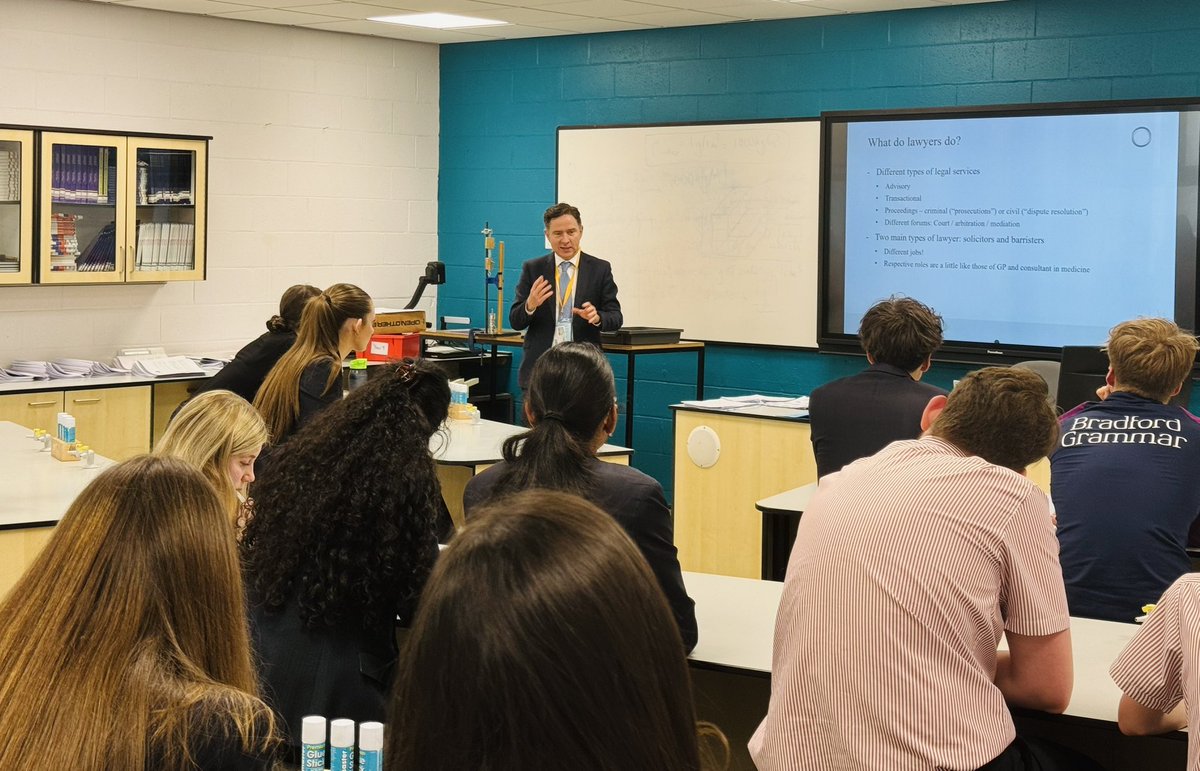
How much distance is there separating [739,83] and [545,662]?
6.45m

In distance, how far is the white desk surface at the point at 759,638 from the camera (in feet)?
7.50

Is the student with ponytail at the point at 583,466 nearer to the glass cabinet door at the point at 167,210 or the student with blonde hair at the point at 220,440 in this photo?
the student with blonde hair at the point at 220,440

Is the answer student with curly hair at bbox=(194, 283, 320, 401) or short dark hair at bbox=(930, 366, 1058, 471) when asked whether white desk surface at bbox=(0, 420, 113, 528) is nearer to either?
student with curly hair at bbox=(194, 283, 320, 401)

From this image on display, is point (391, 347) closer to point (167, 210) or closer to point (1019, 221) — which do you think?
point (167, 210)

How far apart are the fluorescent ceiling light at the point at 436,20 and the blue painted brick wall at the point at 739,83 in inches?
21.6

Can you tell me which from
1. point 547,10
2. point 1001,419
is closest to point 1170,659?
point 1001,419

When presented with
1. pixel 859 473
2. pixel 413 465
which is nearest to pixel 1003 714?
pixel 859 473

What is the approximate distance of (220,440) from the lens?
117 inches

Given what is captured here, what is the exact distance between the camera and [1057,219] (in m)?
5.93

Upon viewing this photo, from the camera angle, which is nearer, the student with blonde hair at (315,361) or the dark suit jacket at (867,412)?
the dark suit jacket at (867,412)

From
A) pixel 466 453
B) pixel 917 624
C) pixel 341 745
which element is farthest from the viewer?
pixel 466 453

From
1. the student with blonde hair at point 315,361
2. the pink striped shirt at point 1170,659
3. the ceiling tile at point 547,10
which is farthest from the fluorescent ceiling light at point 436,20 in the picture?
the pink striped shirt at point 1170,659

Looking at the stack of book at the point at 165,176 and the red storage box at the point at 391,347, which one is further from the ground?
the stack of book at the point at 165,176

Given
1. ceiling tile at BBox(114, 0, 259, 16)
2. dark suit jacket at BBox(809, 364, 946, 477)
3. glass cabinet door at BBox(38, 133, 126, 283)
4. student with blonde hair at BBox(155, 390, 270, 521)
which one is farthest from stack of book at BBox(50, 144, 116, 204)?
dark suit jacket at BBox(809, 364, 946, 477)
